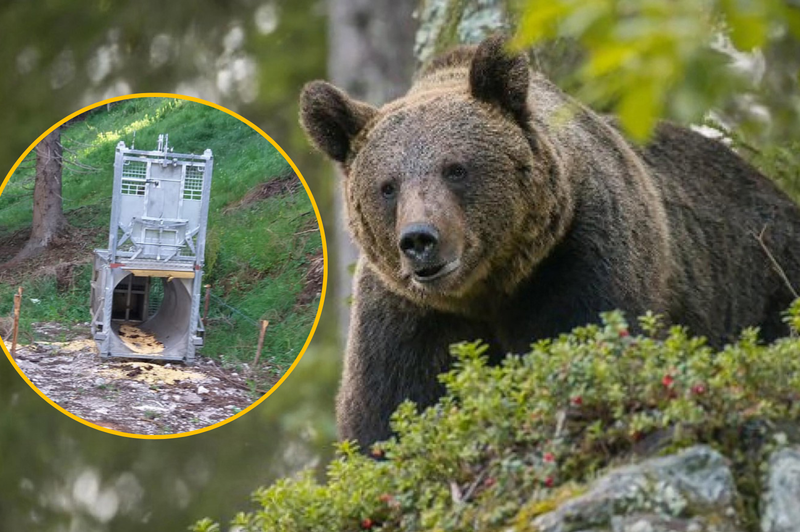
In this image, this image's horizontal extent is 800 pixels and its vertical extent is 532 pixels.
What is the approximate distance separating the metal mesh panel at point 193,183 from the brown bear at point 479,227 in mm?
1127

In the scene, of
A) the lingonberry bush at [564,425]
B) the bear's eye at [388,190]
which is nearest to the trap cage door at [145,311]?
the bear's eye at [388,190]

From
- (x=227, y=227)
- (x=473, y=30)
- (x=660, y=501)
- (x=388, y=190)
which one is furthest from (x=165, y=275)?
(x=660, y=501)

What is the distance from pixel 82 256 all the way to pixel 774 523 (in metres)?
5.00

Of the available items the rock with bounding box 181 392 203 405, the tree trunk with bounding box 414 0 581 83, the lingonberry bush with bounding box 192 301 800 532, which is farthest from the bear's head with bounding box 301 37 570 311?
the tree trunk with bounding box 414 0 581 83

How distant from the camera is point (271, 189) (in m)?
7.82

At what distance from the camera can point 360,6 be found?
9.15m

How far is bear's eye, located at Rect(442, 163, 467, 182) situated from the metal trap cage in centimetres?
177

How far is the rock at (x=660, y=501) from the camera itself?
3.59m

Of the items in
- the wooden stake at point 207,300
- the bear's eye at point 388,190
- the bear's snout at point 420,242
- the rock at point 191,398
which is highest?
the bear's eye at point 388,190

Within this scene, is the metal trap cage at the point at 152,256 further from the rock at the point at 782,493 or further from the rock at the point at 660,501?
the rock at the point at 782,493

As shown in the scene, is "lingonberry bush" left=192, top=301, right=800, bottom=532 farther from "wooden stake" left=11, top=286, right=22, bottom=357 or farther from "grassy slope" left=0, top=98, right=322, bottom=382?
"wooden stake" left=11, top=286, right=22, bottom=357

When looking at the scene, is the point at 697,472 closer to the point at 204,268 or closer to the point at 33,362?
the point at 204,268

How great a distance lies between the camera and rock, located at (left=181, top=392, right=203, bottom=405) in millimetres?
7387

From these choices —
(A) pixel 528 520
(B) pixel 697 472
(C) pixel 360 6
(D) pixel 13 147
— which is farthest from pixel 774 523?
(D) pixel 13 147
